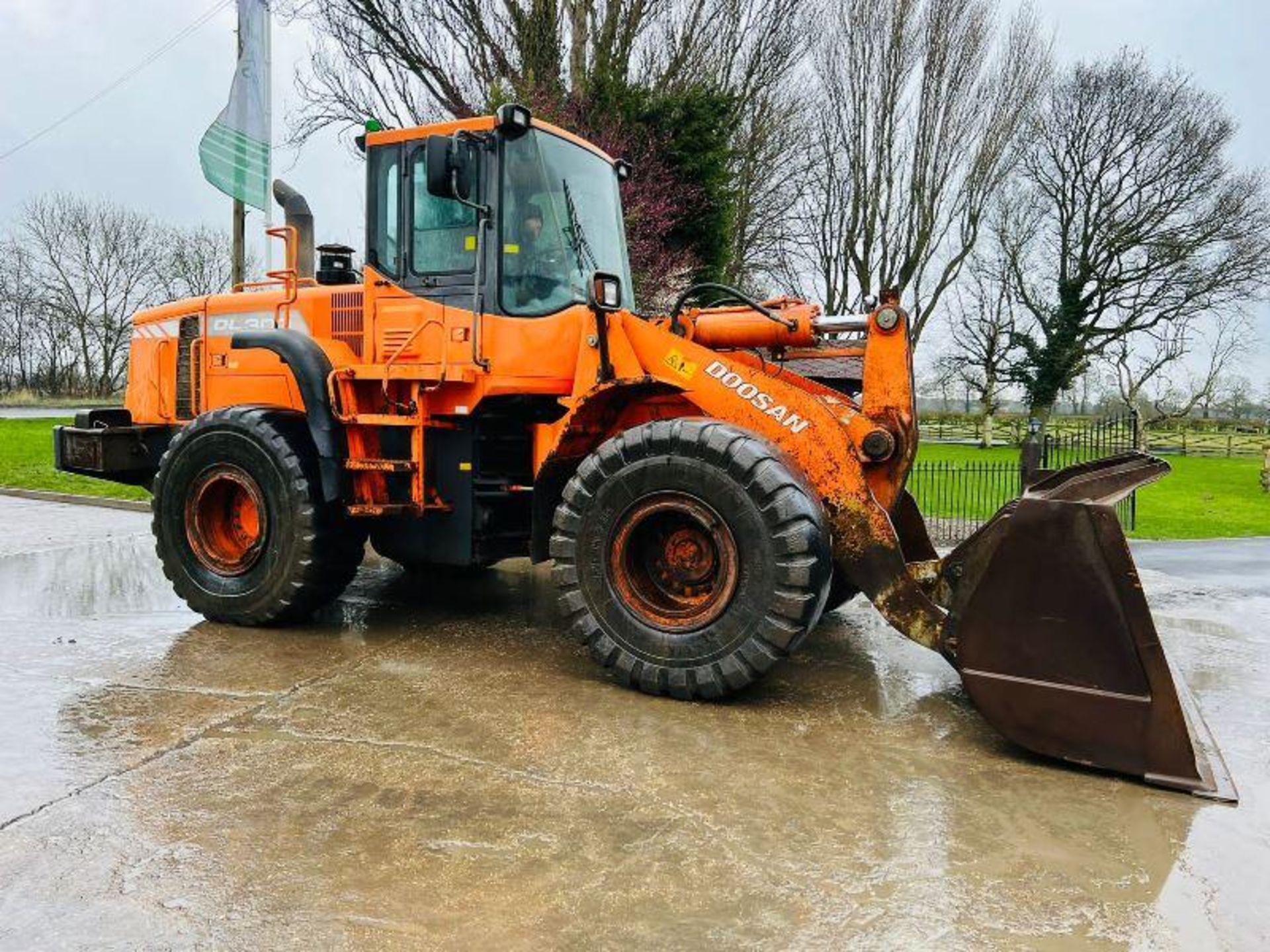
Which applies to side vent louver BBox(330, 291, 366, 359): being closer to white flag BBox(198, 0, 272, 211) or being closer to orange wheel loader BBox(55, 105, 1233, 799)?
orange wheel loader BBox(55, 105, 1233, 799)

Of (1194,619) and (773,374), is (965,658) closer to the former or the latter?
(773,374)

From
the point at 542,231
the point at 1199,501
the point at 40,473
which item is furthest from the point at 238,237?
the point at 1199,501

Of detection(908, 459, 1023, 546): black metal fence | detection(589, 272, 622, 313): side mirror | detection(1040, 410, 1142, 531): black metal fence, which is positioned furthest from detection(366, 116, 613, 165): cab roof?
detection(1040, 410, 1142, 531): black metal fence

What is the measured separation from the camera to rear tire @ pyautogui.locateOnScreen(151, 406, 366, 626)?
553cm

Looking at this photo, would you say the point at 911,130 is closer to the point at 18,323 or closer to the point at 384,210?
the point at 384,210

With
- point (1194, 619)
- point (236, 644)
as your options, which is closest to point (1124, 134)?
point (1194, 619)

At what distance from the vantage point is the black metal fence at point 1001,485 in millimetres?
12750

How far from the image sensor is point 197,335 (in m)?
6.52

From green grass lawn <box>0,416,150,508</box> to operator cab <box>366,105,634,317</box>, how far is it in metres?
7.16

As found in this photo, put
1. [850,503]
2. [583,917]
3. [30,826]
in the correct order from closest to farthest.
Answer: [583,917], [30,826], [850,503]

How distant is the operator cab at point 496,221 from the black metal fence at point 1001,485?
7093 mm

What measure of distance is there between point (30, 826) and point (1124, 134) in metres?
36.0

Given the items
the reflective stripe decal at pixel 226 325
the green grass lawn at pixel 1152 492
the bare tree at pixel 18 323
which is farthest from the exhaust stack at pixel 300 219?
the bare tree at pixel 18 323

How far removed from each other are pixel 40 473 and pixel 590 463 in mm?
13282
